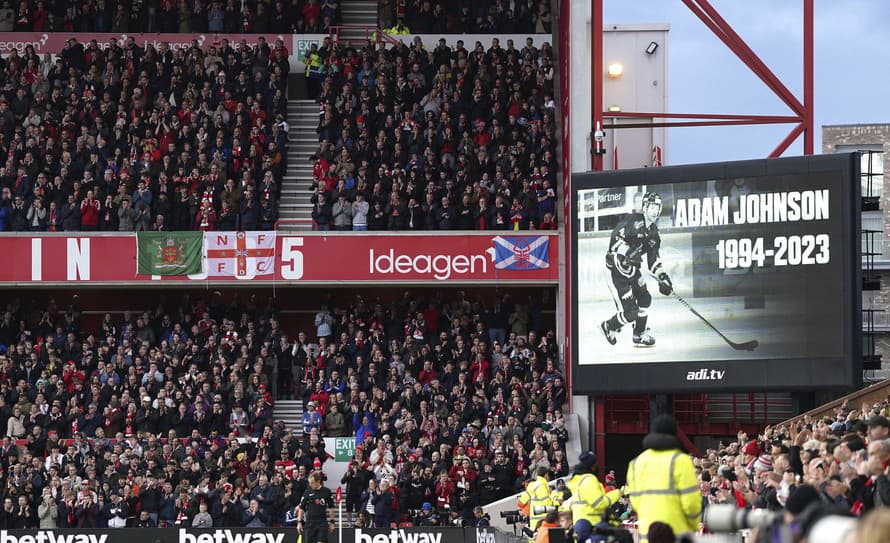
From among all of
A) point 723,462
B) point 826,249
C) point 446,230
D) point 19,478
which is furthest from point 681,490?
point 446,230

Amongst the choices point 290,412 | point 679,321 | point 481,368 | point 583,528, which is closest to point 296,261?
point 290,412

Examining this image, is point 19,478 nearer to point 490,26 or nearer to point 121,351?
point 121,351

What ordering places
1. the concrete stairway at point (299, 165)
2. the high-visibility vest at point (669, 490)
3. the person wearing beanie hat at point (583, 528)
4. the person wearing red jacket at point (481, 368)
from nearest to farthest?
the high-visibility vest at point (669, 490), the person wearing beanie hat at point (583, 528), the person wearing red jacket at point (481, 368), the concrete stairway at point (299, 165)

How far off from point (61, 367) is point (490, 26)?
12993 millimetres

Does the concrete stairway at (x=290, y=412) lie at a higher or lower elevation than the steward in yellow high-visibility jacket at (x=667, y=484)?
lower

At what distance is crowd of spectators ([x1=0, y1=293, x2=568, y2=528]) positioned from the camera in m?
26.8

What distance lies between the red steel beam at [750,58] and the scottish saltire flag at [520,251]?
5.57 m

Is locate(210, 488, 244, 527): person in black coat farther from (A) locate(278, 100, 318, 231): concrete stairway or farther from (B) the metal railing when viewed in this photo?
(B) the metal railing

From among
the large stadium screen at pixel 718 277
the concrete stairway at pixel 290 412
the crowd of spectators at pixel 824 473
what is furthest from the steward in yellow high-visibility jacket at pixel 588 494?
the concrete stairway at pixel 290 412

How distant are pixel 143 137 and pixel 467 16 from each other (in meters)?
8.37

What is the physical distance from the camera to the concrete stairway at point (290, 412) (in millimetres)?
31734

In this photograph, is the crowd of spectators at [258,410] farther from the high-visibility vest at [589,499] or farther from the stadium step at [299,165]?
the high-visibility vest at [589,499]

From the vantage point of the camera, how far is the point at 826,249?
82.7ft

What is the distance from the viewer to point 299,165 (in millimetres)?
35188
